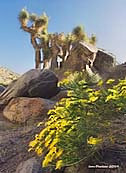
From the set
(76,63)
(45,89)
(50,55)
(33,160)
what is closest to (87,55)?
(76,63)

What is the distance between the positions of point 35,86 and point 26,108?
0.68 m

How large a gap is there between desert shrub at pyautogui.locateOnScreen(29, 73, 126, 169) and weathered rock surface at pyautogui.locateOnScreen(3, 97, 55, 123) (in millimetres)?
3242

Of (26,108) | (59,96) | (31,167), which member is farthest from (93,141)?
(59,96)

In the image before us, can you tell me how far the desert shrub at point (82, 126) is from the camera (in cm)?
315

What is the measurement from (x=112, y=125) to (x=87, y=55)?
44.4 ft

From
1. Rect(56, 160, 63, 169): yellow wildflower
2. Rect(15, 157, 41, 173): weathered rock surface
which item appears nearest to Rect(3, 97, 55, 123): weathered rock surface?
Rect(15, 157, 41, 173): weathered rock surface

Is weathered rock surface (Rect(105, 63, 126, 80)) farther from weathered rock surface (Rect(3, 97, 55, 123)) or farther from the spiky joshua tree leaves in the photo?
the spiky joshua tree leaves

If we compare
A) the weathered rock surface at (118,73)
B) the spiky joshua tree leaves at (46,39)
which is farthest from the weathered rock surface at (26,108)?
the spiky joshua tree leaves at (46,39)

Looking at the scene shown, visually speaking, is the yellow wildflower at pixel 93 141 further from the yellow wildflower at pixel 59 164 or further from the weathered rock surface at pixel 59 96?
the weathered rock surface at pixel 59 96

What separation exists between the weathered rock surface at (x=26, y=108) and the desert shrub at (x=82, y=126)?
3242 millimetres

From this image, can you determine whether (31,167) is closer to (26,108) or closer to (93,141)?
(93,141)

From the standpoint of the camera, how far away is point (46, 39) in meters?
18.4

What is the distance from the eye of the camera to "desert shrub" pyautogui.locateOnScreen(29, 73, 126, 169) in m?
3.15

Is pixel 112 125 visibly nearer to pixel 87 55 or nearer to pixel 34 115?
pixel 34 115
